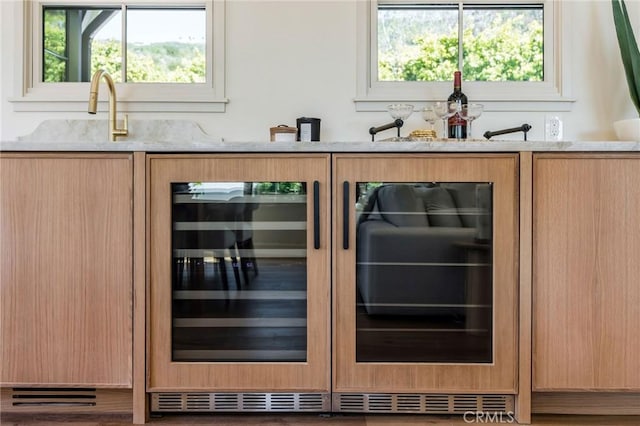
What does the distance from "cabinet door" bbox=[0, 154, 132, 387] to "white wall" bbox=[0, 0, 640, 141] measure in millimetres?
Result: 664

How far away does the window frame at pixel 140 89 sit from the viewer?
2.00m

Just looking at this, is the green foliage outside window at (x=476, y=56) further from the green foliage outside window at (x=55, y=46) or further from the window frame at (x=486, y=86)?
the green foliage outside window at (x=55, y=46)

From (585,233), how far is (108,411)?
5.78 ft

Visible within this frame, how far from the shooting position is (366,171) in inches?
57.0

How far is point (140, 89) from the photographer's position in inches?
79.7

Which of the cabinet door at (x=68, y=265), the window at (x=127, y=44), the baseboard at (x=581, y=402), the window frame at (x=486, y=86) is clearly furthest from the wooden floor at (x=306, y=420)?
the window at (x=127, y=44)

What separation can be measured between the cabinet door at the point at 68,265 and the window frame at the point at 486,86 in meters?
1.12

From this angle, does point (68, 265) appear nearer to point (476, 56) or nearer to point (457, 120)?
point (457, 120)

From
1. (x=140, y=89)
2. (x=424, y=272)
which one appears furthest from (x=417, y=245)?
(x=140, y=89)

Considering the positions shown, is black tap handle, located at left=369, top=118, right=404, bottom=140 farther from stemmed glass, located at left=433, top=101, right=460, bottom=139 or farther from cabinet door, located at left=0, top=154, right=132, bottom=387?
cabinet door, located at left=0, top=154, right=132, bottom=387

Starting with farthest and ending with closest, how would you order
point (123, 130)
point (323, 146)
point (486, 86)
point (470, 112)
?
point (486, 86) → point (123, 130) → point (470, 112) → point (323, 146)

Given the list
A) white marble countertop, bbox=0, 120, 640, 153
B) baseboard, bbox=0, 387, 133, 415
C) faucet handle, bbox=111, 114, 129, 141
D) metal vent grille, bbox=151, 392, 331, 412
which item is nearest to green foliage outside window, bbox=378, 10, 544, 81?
white marble countertop, bbox=0, 120, 640, 153

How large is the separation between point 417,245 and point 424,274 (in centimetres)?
11

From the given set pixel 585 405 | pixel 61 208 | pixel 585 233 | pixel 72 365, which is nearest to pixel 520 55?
pixel 585 233
